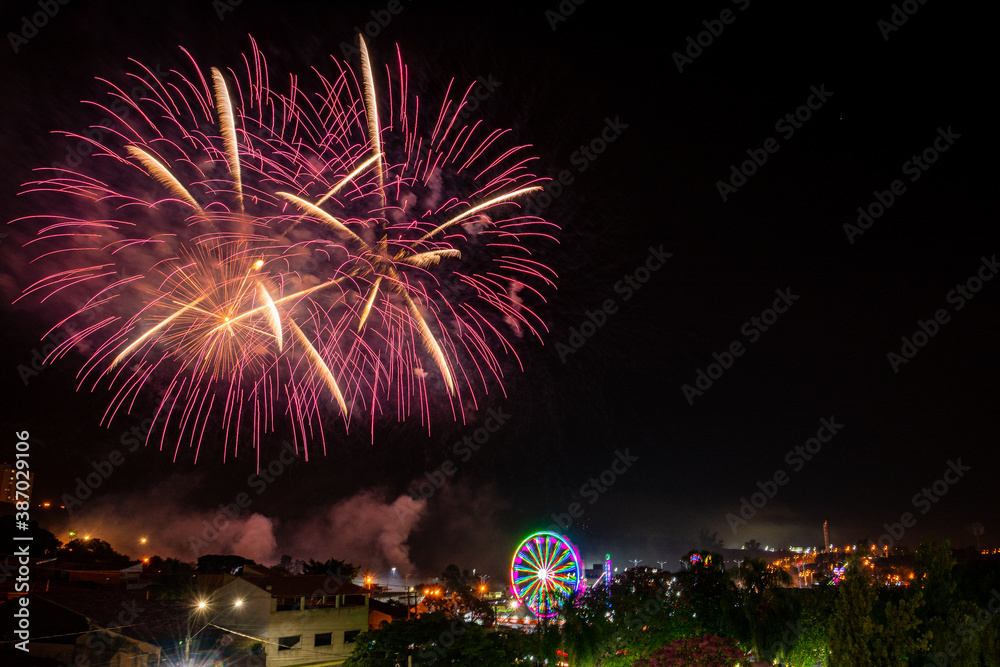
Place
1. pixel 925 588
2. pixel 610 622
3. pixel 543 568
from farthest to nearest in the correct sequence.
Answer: pixel 543 568 < pixel 610 622 < pixel 925 588

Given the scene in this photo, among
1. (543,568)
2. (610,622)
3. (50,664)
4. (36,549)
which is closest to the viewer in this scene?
Answer: (50,664)

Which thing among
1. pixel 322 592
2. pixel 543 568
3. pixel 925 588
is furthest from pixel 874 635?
pixel 543 568

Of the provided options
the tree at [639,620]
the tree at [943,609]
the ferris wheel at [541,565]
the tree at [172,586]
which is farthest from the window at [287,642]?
the tree at [943,609]

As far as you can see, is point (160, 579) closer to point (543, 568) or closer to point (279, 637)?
point (279, 637)

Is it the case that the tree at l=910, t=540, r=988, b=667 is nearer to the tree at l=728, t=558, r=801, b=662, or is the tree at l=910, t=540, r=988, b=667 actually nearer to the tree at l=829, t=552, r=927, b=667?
the tree at l=829, t=552, r=927, b=667

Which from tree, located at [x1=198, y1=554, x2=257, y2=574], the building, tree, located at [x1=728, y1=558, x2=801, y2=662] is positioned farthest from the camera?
tree, located at [x1=198, y1=554, x2=257, y2=574]

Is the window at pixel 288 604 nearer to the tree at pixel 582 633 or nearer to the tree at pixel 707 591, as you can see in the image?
the tree at pixel 582 633

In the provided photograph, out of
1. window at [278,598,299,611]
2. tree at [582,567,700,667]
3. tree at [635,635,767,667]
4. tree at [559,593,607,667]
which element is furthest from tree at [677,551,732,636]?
window at [278,598,299,611]

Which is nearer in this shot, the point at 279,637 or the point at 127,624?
the point at 127,624
